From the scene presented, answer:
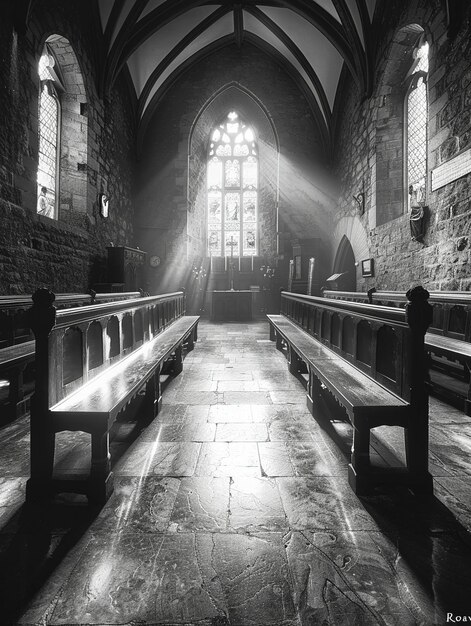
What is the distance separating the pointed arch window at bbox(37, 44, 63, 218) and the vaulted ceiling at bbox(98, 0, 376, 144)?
58.2 inches

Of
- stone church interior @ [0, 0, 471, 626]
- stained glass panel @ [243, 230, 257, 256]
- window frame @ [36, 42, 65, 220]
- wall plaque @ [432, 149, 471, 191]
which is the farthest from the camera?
stained glass panel @ [243, 230, 257, 256]

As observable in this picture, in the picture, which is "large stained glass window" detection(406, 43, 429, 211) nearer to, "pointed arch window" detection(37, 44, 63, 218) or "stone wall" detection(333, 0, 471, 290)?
"stone wall" detection(333, 0, 471, 290)

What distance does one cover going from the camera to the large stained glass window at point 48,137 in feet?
22.1

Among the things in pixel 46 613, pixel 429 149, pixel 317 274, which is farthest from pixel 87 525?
pixel 317 274

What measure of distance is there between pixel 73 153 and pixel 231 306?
521cm

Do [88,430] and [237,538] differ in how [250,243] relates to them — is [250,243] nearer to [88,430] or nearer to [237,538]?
[88,430]

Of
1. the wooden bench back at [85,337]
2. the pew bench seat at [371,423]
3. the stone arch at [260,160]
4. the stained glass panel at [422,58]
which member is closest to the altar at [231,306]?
the stone arch at [260,160]

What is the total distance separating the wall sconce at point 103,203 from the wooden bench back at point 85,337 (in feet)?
17.8

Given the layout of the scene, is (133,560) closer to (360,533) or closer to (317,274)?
(360,533)

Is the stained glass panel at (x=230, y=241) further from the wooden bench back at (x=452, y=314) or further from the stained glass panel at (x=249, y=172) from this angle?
the wooden bench back at (x=452, y=314)

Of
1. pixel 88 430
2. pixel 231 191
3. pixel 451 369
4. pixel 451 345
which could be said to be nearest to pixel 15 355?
pixel 88 430

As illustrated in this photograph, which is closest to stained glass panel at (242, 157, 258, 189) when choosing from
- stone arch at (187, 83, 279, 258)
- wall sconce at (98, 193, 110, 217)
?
stone arch at (187, 83, 279, 258)

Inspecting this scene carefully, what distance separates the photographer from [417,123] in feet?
22.6

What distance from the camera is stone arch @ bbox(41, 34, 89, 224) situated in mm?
7371
